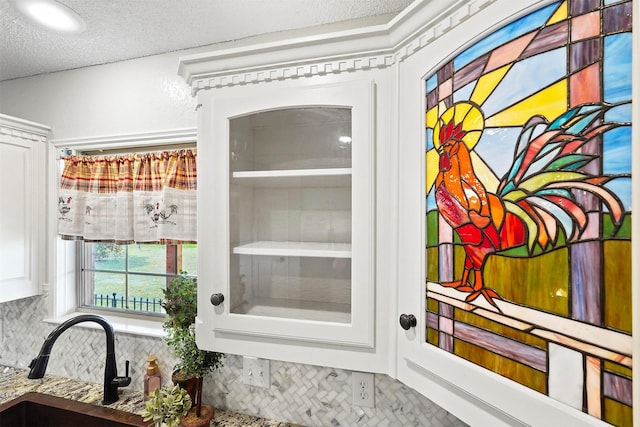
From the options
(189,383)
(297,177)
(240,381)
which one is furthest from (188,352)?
(297,177)

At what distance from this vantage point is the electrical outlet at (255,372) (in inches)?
50.6

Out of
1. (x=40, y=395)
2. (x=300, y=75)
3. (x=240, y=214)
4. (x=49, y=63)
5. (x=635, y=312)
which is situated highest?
(x=49, y=63)

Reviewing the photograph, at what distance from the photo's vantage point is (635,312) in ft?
1.24

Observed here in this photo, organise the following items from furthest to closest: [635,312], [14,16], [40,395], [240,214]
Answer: [40,395] < [14,16] < [240,214] < [635,312]

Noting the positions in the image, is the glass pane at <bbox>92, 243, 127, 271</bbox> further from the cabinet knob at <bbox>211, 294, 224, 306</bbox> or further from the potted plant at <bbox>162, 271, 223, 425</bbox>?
the cabinet knob at <bbox>211, 294, 224, 306</bbox>

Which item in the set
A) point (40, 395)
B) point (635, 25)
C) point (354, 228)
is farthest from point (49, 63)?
point (635, 25)

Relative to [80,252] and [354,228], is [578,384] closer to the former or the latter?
[354,228]

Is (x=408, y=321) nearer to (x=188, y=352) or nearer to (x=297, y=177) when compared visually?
(x=297, y=177)

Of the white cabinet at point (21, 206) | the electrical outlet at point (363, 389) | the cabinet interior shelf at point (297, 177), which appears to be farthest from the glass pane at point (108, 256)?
the electrical outlet at point (363, 389)

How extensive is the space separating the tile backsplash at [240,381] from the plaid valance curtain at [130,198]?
1.60 feet

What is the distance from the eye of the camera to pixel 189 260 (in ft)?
5.03

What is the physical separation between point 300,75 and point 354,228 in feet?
1.52

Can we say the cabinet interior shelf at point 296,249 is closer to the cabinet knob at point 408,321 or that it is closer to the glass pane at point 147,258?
the cabinet knob at point 408,321

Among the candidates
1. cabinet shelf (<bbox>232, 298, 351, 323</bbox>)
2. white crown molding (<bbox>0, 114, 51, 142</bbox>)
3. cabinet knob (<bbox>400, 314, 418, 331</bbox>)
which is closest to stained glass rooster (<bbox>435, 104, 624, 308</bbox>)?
cabinet knob (<bbox>400, 314, 418, 331</bbox>)
